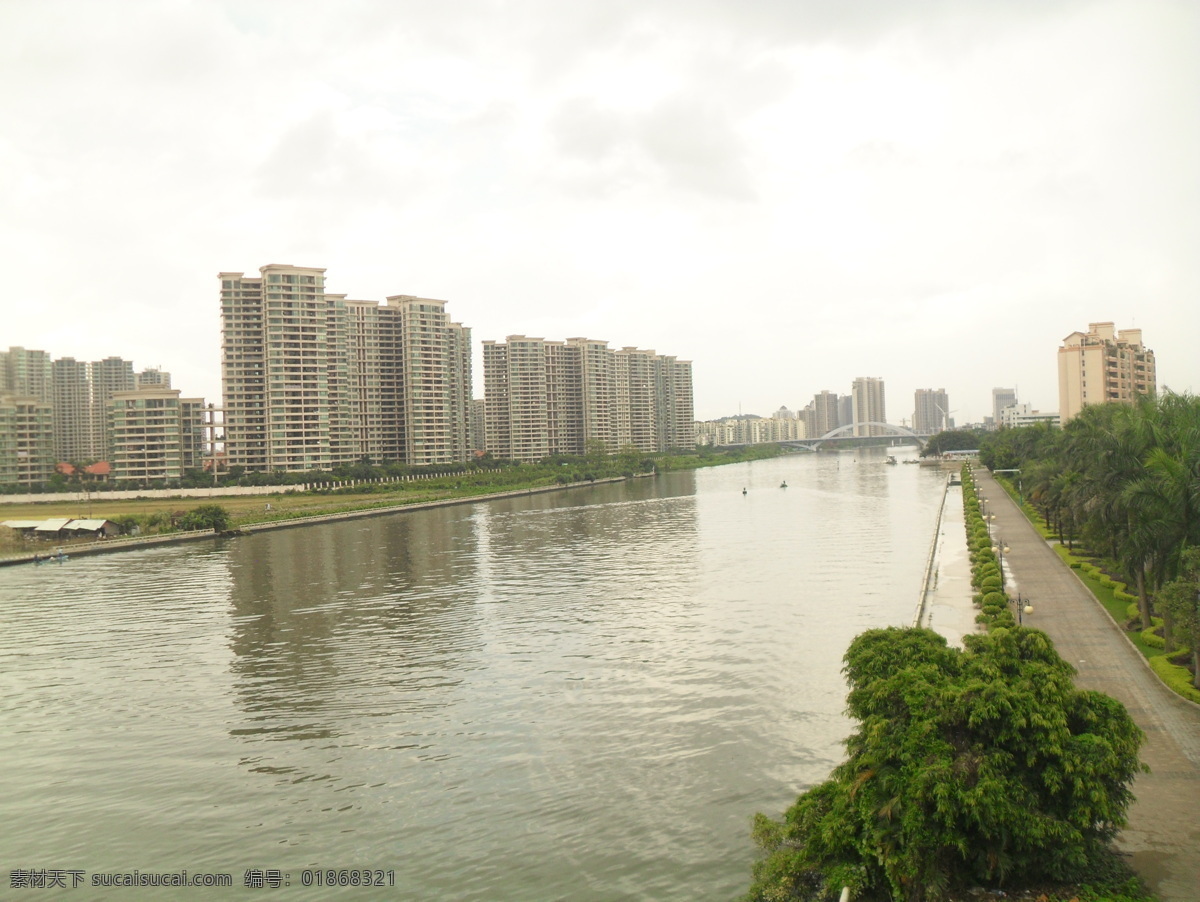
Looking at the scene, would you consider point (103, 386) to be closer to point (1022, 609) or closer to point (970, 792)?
point (1022, 609)

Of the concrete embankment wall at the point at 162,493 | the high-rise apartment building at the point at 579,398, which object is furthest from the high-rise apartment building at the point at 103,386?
the high-rise apartment building at the point at 579,398

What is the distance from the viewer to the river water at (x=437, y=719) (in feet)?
38.3

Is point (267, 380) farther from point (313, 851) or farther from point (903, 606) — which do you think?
point (313, 851)

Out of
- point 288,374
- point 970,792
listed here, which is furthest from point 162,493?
point 970,792

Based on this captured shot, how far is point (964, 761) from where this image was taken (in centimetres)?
858

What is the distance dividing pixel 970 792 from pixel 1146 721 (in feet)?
23.8

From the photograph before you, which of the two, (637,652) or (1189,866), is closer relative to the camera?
(1189,866)

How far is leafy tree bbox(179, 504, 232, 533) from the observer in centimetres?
5506

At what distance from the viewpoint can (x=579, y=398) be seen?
148125 mm

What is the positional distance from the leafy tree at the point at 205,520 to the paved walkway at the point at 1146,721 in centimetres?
4780

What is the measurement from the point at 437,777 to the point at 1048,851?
30.5 feet

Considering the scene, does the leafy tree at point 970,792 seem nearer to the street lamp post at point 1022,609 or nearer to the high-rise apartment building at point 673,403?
the street lamp post at point 1022,609

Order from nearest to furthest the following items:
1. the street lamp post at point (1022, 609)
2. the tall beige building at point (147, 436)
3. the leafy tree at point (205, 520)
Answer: the street lamp post at point (1022, 609) < the leafy tree at point (205, 520) < the tall beige building at point (147, 436)

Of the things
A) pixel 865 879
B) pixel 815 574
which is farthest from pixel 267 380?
pixel 865 879
